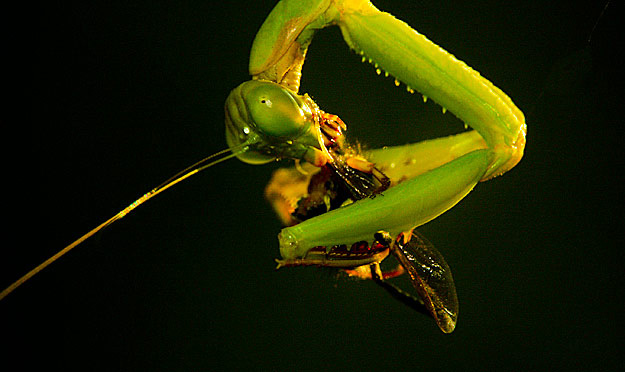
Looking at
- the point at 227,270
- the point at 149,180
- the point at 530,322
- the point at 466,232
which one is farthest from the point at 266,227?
the point at 530,322

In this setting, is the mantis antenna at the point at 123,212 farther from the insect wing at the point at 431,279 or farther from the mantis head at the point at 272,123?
the insect wing at the point at 431,279

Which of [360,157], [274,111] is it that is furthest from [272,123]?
[360,157]

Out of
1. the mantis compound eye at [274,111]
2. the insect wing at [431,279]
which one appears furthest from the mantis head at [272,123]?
the insect wing at [431,279]

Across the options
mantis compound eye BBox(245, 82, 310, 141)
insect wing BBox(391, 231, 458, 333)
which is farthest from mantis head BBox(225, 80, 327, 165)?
insect wing BBox(391, 231, 458, 333)

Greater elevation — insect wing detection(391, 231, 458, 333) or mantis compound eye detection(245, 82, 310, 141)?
mantis compound eye detection(245, 82, 310, 141)

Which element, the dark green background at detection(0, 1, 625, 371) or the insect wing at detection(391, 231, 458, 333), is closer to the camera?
the insect wing at detection(391, 231, 458, 333)

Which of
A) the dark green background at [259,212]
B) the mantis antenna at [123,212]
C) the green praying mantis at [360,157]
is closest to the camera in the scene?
the mantis antenna at [123,212]

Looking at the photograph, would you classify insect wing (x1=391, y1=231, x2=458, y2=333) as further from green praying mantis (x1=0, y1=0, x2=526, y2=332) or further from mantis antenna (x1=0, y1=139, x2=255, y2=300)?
mantis antenna (x1=0, y1=139, x2=255, y2=300)

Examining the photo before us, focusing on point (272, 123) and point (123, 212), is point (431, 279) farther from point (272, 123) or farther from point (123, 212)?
point (123, 212)

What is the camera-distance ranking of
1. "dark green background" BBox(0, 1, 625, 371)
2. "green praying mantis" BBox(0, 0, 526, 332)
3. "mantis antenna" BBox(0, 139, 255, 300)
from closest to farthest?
"mantis antenna" BBox(0, 139, 255, 300) → "green praying mantis" BBox(0, 0, 526, 332) → "dark green background" BBox(0, 1, 625, 371)
